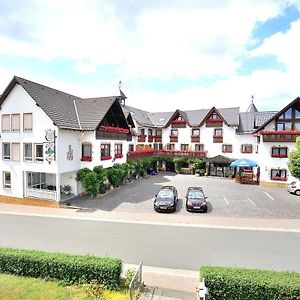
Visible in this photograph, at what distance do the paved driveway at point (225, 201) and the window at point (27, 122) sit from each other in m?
7.94

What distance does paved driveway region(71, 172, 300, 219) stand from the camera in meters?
20.4

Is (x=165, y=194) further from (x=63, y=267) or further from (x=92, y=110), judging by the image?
(x=63, y=267)

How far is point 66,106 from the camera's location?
1008 inches

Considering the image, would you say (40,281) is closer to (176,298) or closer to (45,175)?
(176,298)

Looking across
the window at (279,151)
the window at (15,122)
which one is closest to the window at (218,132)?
the window at (279,151)

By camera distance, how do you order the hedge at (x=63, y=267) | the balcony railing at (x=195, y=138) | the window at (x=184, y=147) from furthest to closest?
the window at (x=184, y=147) → the balcony railing at (x=195, y=138) → the hedge at (x=63, y=267)

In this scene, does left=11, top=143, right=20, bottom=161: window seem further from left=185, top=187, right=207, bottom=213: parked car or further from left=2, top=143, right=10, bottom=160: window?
left=185, top=187, right=207, bottom=213: parked car

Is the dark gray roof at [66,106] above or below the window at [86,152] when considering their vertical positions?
above

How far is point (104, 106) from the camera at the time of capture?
1031 inches

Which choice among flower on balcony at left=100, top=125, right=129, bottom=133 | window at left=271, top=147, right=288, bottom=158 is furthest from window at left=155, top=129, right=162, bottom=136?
window at left=271, top=147, right=288, bottom=158

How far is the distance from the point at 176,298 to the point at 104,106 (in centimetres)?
2079

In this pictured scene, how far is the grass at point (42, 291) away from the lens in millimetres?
8539

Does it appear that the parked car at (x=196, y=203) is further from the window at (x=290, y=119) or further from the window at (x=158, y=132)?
the window at (x=158, y=132)

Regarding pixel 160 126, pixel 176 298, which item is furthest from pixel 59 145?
pixel 160 126
